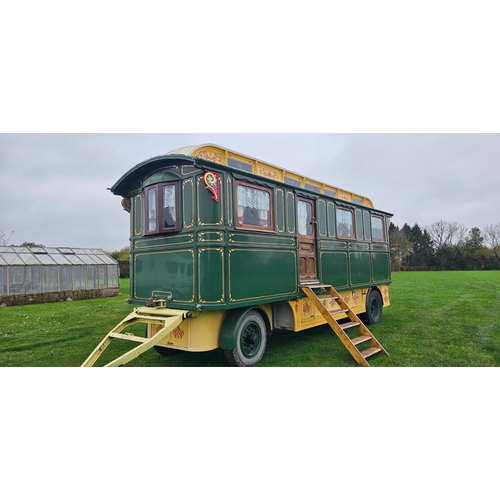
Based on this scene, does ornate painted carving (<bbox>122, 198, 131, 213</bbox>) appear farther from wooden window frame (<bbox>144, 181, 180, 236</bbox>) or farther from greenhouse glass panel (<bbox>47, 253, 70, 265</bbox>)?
greenhouse glass panel (<bbox>47, 253, 70, 265</bbox>)

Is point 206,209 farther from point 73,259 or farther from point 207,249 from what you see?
point 73,259

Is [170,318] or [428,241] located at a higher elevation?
[428,241]

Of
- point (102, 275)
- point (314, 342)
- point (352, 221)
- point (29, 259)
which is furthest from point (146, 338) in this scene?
point (102, 275)

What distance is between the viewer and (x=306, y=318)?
7.05 metres

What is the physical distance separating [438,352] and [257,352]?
3.53m

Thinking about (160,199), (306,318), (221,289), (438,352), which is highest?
(160,199)

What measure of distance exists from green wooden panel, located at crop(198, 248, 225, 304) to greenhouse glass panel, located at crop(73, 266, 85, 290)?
47.8ft

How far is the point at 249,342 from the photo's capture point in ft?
19.2

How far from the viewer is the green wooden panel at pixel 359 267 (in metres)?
8.81

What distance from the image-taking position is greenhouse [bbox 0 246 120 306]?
15.2 metres

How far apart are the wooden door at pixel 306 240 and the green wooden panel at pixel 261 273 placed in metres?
0.47

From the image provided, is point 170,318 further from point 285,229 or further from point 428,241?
point 428,241

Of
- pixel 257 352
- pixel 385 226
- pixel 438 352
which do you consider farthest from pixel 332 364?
pixel 385 226

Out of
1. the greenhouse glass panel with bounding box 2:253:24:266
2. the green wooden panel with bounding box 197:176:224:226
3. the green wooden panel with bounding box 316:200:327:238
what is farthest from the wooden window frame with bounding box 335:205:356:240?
the greenhouse glass panel with bounding box 2:253:24:266
